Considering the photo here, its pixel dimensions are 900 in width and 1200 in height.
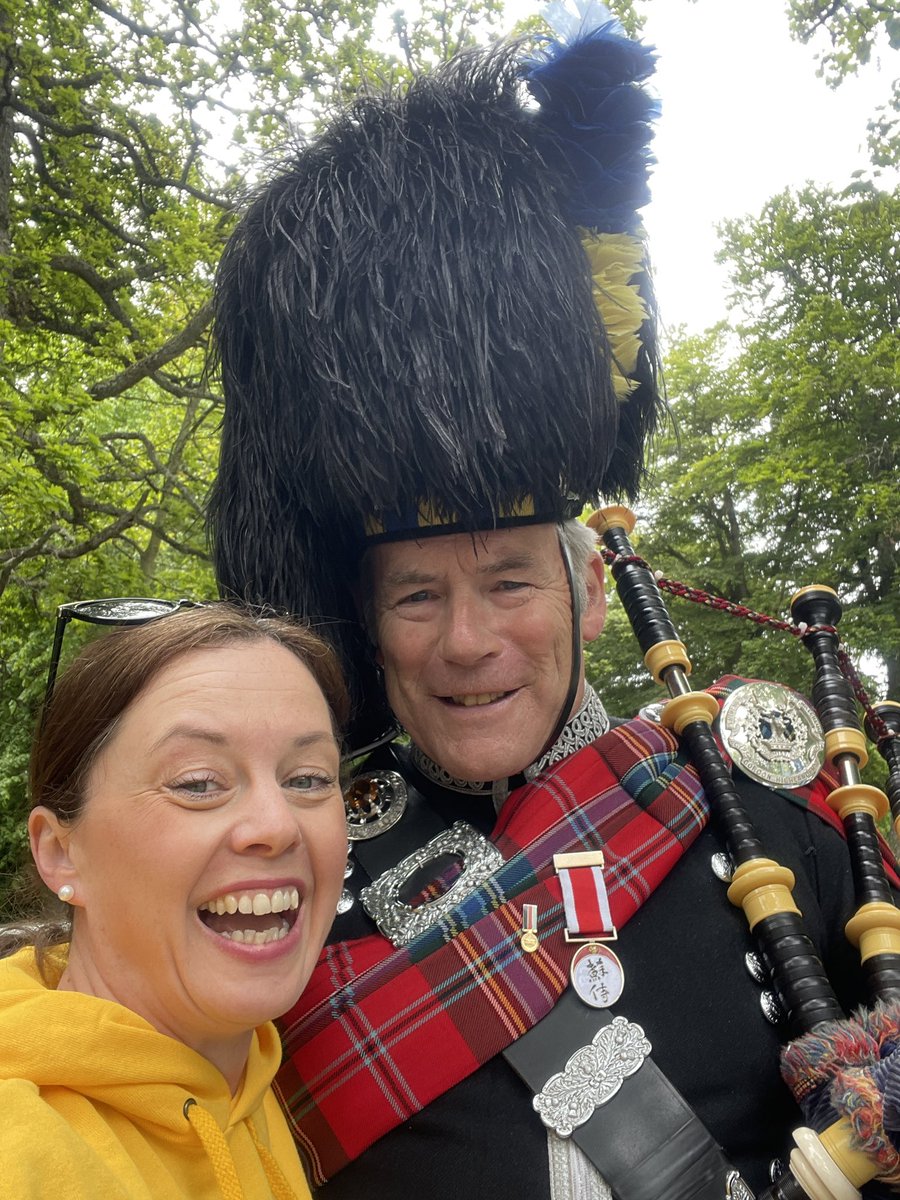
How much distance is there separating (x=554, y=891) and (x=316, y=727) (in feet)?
2.23

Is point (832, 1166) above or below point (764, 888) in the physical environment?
below

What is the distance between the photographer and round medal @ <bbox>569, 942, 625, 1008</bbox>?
5.86ft

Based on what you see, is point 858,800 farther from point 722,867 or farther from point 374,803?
point 374,803

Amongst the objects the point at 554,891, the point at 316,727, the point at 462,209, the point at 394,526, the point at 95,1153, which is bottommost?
the point at 554,891

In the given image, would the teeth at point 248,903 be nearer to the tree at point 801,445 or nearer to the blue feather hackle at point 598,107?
the blue feather hackle at point 598,107

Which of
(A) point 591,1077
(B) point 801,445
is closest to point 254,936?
(A) point 591,1077

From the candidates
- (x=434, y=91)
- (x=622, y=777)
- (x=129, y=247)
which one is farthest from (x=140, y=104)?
(x=622, y=777)

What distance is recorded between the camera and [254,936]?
138 cm

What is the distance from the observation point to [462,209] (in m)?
2.09

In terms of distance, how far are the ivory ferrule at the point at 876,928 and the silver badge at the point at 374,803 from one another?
961mm

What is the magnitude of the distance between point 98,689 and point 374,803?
90 cm

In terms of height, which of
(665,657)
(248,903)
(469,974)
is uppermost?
(248,903)

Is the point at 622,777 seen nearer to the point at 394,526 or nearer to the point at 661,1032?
the point at 661,1032

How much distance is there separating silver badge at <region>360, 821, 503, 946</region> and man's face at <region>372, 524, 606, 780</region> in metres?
0.14
